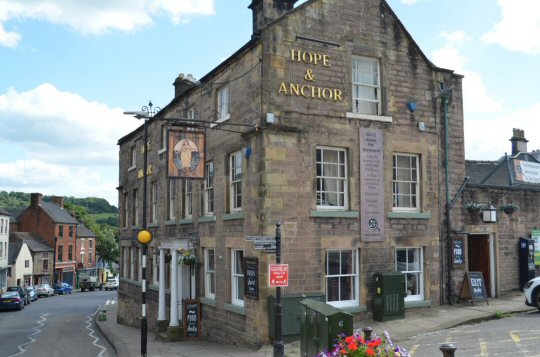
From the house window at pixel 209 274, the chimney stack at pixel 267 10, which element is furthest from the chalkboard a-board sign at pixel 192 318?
the chimney stack at pixel 267 10

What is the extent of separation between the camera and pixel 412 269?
16.9m

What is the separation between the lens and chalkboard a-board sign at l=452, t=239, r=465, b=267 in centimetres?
1748

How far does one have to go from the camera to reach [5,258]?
5725 centimetres

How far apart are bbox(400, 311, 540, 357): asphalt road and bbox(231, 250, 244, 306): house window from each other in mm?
5120

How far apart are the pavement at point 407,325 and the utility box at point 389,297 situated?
0.20m

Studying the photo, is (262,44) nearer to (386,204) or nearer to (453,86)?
(386,204)

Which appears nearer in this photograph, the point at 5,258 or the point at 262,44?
the point at 262,44

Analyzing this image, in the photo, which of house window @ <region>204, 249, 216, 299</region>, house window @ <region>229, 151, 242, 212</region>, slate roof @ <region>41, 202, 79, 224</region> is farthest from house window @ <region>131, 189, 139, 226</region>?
slate roof @ <region>41, 202, 79, 224</region>

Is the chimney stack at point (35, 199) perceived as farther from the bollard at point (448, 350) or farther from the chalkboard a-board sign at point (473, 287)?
the bollard at point (448, 350)

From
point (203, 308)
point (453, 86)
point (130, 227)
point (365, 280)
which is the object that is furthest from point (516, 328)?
point (130, 227)

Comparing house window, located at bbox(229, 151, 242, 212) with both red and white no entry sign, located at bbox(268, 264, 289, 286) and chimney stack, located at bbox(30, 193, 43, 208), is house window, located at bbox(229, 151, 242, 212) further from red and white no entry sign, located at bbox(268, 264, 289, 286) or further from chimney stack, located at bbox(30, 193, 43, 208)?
chimney stack, located at bbox(30, 193, 43, 208)

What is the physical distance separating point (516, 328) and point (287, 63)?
926cm

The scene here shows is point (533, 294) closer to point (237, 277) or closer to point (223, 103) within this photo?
point (237, 277)

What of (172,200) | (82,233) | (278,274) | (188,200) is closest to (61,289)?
(82,233)
